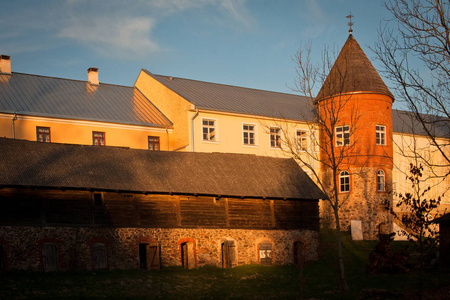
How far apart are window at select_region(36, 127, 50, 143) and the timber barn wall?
950 centimetres

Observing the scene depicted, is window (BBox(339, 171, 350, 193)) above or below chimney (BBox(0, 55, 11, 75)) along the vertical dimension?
below

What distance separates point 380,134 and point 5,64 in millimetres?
25552

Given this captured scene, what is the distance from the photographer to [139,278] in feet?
78.2

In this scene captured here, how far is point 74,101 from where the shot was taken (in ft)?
123

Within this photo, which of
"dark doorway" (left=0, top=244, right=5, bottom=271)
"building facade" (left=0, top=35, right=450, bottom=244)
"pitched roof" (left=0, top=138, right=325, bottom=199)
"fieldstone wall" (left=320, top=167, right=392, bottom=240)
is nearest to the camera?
"dark doorway" (left=0, top=244, right=5, bottom=271)

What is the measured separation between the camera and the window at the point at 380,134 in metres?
38.7

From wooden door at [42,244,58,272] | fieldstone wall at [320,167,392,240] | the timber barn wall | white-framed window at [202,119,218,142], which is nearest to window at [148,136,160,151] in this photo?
white-framed window at [202,119,218,142]

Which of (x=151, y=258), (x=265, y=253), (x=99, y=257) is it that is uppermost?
(x=99, y=257)

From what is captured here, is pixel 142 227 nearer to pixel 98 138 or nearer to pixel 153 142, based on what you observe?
pixel 98 138

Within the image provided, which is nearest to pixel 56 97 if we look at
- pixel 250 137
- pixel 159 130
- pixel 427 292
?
pixel 159 130

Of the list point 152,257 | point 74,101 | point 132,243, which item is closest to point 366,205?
point 152,257

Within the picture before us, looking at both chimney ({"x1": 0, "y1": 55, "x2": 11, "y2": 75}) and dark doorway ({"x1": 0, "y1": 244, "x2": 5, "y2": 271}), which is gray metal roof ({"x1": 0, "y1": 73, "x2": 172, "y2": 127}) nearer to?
chimney ({"x1": 0, "y1": 55, "x2": 11, "y2": 75})

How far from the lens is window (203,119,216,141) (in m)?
38.1

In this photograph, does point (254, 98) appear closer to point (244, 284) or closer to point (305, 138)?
point (305, 138)
